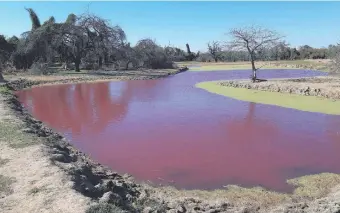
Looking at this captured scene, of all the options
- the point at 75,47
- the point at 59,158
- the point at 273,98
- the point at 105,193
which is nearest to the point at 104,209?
the point at 105,193

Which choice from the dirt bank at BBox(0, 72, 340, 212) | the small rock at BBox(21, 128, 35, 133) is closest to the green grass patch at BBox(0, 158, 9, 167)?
the dirt bank at BBox(0, 72, 340, 212)

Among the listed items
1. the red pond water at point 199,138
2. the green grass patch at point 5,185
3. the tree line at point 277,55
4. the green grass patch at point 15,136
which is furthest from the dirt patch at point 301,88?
the tree line at point 277,55

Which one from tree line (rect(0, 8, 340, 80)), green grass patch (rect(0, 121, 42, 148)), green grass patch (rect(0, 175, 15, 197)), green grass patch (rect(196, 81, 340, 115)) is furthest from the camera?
tree line (rect(0, 8, 340, 80))

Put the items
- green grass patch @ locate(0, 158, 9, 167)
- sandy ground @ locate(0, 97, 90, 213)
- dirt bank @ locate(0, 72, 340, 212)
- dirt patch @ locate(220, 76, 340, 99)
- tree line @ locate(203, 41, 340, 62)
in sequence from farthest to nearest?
1. tree line @ locate(203, 41, 340, 62)
2. dirt patch @ locate(220, 76, 340, 99)
3. green grass patch @ locate(0, 158, 9, 167)
4. dirt bank @ locate(0, 72, 340, 212)
5. sandy ground @ locate(0, 97, 90, 213)

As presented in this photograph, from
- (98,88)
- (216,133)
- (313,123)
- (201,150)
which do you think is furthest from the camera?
(98,88)

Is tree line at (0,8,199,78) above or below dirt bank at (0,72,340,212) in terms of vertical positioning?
above

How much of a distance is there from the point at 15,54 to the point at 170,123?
107 feet

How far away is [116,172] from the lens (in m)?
8.64

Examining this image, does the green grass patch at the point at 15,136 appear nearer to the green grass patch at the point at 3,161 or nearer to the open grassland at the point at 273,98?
the green grass patch at the point at 3,161

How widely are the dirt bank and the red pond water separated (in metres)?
0.58

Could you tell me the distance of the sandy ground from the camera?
5.78m

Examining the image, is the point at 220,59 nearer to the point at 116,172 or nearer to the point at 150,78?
the point at 150,78

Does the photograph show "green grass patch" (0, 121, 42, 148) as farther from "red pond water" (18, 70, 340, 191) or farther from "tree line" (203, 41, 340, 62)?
"tree line" (203, 41, 340, 62)

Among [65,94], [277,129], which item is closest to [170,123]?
[277,129]
